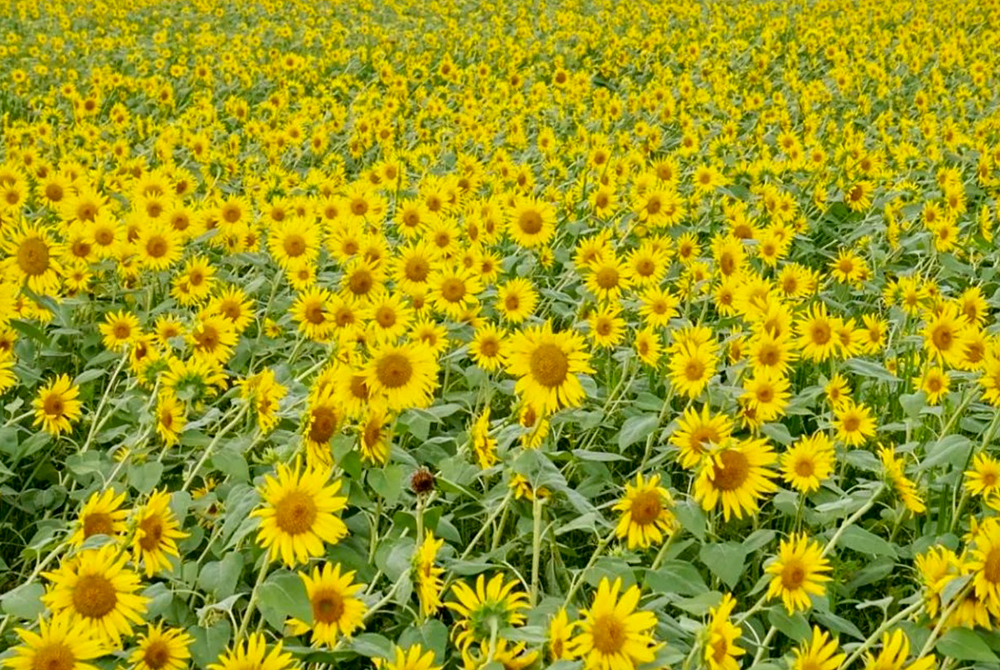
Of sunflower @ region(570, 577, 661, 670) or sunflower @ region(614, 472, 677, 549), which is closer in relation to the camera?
sunflower @ region(570, 577, 661, 670)

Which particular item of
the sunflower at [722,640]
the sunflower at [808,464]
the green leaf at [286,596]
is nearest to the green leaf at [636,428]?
the sunflower at [808,464]

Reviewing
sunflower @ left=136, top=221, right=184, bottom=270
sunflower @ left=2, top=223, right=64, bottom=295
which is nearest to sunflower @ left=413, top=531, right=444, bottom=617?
sunflower @ left=2, top=223, right=64, bottom=295

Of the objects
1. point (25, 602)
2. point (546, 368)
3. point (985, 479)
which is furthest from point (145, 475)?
point (985, 479)

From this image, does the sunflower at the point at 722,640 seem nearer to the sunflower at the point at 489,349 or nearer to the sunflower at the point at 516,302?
the sunflower at the point at 489,349

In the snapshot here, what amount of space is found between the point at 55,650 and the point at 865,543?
5.46 ft

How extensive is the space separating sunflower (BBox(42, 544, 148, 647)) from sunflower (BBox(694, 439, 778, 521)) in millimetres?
1128

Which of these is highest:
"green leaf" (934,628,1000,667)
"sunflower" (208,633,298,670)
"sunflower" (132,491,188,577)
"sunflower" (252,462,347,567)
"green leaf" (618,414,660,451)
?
"sunflower" (252,462,347,567)

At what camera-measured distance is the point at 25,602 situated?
183 cm

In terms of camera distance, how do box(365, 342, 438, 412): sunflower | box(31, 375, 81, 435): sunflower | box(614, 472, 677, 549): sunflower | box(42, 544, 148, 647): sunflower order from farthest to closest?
box(31, 375, 81, 435): sunflower < box(365, 342, 438, 412): sunflower < box(614, 472, 677, 549): sunflower < box(42, 544, 148, 647): sunflower

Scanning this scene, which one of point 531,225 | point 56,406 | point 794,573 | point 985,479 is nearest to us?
point 794,573

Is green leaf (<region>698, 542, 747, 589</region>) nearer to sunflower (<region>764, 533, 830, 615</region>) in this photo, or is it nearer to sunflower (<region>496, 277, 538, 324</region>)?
sunflower (<region>764, 533, 830, 615</region>)

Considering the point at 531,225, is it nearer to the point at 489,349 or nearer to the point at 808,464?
the point at 489,349

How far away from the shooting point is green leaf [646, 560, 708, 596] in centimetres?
205

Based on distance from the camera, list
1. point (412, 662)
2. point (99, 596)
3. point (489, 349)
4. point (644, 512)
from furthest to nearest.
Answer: point (489, 349), point (644, 512), point (99, 596), point (412, 662)
